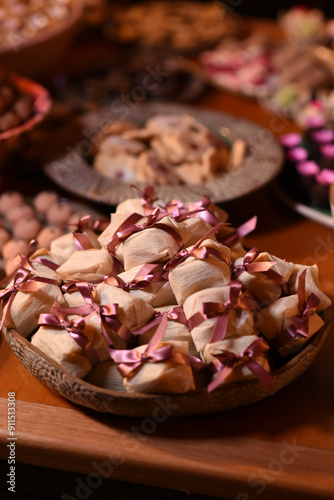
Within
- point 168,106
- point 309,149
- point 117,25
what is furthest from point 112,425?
point 117,25

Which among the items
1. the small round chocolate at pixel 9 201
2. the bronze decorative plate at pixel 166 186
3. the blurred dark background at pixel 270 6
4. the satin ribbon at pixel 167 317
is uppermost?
the satin ribbon at pixel 167 317

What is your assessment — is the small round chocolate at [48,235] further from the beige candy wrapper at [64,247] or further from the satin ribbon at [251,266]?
the satin ribbon at [251,266]

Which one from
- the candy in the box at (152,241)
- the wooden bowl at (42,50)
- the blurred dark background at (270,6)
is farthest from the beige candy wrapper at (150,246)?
the blurred dark background at (270,6)

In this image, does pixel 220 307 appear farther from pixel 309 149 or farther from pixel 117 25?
pixel 117 25

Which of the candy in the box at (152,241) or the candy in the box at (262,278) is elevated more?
the candy in the box at (152,241)

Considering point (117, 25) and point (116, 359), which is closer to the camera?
point (116, 359)

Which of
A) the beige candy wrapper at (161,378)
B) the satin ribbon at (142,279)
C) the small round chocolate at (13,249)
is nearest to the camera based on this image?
the beige candy wrapper at (161,378)

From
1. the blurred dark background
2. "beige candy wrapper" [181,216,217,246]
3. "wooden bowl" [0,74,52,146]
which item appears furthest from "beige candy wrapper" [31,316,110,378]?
the blurred dark background

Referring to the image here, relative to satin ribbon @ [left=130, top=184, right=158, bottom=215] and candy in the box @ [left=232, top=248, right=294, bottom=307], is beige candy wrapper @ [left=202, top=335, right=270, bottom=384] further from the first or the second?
satin ribbon @ [left=130, top=184, right=158, bottom=215]
